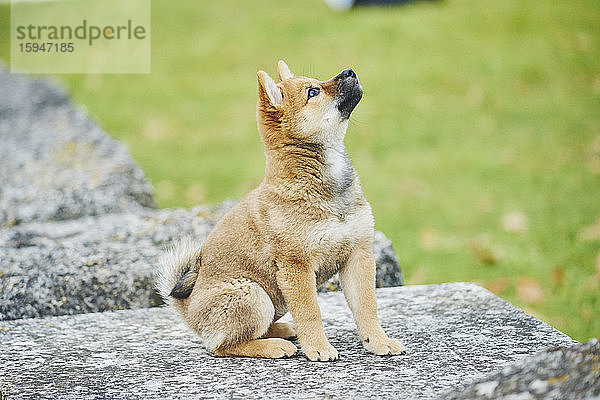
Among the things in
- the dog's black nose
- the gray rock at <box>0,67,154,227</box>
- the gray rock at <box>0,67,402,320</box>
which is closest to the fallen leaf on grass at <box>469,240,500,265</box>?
the gray rock at <box>0,67,402,320</box>

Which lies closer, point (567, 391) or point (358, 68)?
point (567, 391)

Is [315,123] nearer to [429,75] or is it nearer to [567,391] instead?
[567,391]

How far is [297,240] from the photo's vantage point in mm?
2838

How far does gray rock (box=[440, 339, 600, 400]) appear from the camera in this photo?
6.72 ft

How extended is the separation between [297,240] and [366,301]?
40 cm

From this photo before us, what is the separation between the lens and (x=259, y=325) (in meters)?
2.97

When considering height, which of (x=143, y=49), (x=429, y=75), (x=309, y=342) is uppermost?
(x=143, y=49)

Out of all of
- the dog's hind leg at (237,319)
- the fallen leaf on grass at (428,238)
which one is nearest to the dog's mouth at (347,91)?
the dog's hind leg at (237,319)

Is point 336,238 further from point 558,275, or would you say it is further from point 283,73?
point 558,275

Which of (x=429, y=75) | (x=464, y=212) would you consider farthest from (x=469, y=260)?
(x=429, y=75)

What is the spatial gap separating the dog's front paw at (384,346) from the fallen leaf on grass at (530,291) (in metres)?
2.47

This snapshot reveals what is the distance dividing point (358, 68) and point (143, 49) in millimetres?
4267

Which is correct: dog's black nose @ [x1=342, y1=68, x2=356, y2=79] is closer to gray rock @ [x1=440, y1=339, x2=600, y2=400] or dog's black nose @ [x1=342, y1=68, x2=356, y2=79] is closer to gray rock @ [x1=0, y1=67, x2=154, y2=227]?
gray rock @ [x1=440, y1=339, x2=600, y2=400]

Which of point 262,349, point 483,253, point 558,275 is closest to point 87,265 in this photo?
point 262,349
